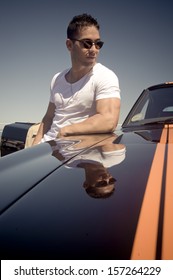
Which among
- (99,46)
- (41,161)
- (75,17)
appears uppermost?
(75,17)

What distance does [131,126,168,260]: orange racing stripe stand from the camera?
561 millimetres

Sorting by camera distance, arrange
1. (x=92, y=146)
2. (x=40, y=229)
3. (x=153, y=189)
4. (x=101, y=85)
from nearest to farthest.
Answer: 1. (x=40, y=229)
2. (x=153, y=189)
3. (x=92, y=146)
4. (x=101, y=85)

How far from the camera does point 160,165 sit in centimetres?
106

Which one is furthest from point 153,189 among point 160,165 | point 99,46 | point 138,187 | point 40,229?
point 99,46

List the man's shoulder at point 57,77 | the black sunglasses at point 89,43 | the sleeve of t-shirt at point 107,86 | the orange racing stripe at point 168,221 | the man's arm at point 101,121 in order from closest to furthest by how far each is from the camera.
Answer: the orange racing stripe at point 168,221 < the man's arm at point 101,121 < the sleeve of t-shirt at point 107,86 < the black sunglasses at point 89,43 < the man's shoulder at point 57,77

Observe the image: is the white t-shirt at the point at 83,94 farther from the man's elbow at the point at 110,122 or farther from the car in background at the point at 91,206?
the car in background at the point at 91,206

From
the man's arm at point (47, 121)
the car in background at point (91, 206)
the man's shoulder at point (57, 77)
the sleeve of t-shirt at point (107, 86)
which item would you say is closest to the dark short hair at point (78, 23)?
the man's shoulder at point (57, 77)

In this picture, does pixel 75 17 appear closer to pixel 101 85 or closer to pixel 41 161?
pixel 101 85

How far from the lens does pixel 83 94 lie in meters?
2.46

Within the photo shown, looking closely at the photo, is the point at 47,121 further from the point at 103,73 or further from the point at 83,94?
the point at 103,73

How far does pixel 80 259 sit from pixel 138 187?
1.27 feet

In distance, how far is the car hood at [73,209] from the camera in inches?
22.8

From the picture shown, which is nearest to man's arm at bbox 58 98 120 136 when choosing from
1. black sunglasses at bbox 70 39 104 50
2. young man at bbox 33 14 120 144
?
young man at bbox 33 14 120 144

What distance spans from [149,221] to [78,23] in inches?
95.3
